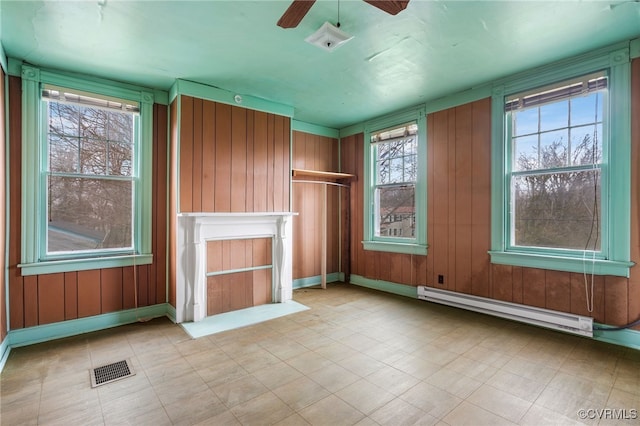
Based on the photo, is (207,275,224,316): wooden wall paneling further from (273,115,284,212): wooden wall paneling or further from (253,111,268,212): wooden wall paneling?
(273,115,284,212): wooden wall paneling

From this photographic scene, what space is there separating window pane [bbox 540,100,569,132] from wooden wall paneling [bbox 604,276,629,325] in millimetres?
1597

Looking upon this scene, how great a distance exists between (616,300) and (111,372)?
4.44 m

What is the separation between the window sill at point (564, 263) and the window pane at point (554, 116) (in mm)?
1384

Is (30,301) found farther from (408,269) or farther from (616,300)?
(616,300)

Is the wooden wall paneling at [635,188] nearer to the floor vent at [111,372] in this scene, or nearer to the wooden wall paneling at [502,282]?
the wooden wall paneling at [502,282]

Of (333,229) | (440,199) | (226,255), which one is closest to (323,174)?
(333,229)

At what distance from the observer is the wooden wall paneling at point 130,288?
11.8 ft

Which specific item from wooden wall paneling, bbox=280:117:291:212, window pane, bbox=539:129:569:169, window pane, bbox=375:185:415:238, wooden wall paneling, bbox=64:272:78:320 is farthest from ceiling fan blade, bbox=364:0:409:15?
wooden wall paneling, bbox=64:272:78:320

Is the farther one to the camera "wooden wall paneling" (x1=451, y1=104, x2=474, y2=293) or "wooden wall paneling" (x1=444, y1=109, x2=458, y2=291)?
"wooden wall paneling" (x1=444, y1=109, x2=458, y2=291)

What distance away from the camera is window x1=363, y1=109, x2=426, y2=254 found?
4520 mm

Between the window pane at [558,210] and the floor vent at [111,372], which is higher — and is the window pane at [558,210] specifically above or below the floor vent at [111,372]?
above

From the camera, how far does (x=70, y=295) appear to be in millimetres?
3281

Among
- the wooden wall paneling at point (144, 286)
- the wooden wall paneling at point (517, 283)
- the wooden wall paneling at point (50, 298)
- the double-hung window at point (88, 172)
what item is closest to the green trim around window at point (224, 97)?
the double-hung window at point (88, 172)

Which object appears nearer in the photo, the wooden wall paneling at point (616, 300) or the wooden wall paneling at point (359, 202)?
the wooden wall paneling at point (616, 300)
